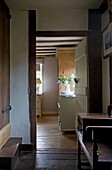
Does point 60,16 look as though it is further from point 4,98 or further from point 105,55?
point 4,98

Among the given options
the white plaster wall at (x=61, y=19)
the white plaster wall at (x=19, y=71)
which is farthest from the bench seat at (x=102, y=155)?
the white plaster wall at (x=61, y=19)

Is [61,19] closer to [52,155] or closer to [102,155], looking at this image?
[52,155]

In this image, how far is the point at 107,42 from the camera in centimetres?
366

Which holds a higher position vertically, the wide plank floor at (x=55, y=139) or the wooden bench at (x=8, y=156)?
the wooden bench at (x=8, y=156)

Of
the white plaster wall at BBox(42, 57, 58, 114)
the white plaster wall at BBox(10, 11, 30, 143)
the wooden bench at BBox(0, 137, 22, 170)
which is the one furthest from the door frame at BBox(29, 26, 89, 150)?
the white plaster wall at BBox(42, 57, 58, 114)

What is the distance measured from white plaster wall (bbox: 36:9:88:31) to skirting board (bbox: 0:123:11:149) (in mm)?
1804

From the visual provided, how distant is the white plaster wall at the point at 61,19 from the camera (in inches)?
167

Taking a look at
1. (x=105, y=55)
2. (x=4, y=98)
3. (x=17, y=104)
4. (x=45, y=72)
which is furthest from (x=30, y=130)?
(x=45, y=72)

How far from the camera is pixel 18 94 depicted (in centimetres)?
423

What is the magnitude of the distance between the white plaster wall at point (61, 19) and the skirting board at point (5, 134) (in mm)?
1804

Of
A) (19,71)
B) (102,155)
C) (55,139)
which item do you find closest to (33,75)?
(19,71)

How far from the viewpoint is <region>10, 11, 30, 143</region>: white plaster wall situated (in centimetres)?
422

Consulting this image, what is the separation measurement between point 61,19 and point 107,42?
105 centimetres

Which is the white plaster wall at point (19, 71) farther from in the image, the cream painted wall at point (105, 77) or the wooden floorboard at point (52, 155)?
the cream painted wall at point (105, 77)
